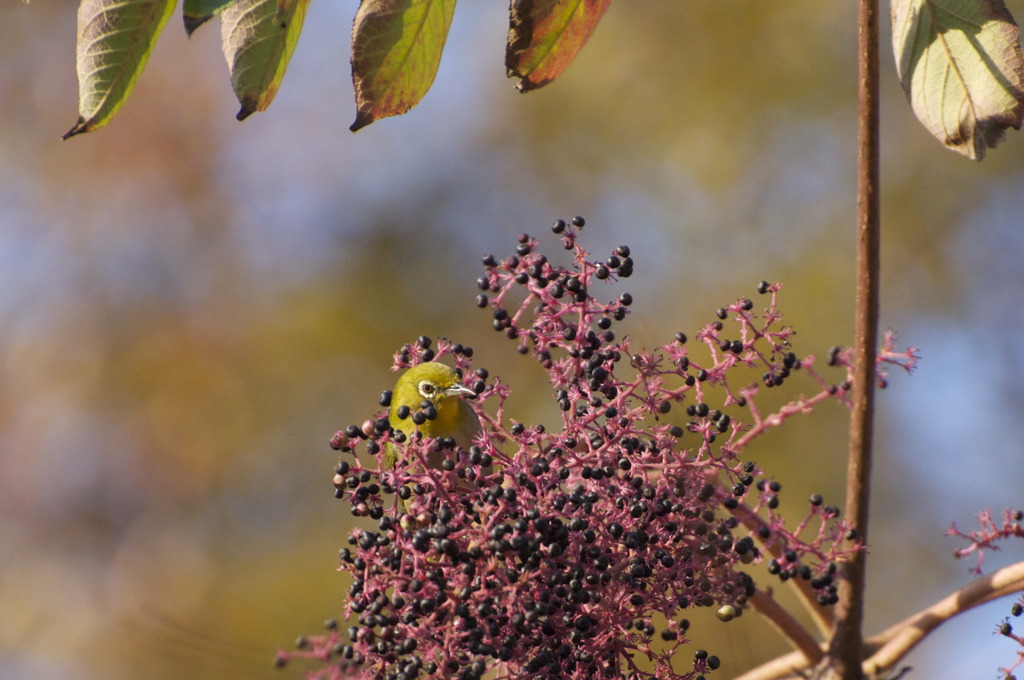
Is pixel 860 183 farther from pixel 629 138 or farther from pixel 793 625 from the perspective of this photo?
pixel 629 138

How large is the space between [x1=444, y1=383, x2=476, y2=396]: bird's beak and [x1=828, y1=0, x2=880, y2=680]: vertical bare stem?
680 mm

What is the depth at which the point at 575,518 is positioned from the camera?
4.93ft

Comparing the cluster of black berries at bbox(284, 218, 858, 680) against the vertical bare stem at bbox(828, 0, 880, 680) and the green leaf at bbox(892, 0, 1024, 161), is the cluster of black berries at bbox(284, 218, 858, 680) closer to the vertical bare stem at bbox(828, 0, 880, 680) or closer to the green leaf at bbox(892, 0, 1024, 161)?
the vertical bare stem at bbox(828, 0, 880, 680)

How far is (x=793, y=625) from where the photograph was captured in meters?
1.78

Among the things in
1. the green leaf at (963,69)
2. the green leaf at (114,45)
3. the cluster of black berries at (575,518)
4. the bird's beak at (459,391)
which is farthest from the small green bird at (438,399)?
the green leaf at (963,69)

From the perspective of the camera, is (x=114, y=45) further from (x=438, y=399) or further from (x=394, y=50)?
(x=438, y=399)

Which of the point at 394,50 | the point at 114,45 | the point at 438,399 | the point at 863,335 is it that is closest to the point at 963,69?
the point at 863,335

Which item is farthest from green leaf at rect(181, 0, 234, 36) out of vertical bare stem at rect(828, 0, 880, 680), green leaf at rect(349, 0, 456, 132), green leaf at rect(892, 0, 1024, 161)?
green leaf at rect(892, 0, 1024, 161)

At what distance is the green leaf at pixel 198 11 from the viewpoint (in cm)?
135

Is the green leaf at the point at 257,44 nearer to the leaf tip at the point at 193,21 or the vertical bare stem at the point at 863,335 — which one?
the leaf tip at the point at 193,21

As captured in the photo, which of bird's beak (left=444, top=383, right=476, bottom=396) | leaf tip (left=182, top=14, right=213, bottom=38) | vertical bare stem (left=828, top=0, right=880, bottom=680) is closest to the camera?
leaf tip (left=182, top=14, right=213, bottom=38)

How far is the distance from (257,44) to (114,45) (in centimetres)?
20

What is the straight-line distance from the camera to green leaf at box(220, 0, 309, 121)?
1.44 meters

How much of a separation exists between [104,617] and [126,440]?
5.52 ft
